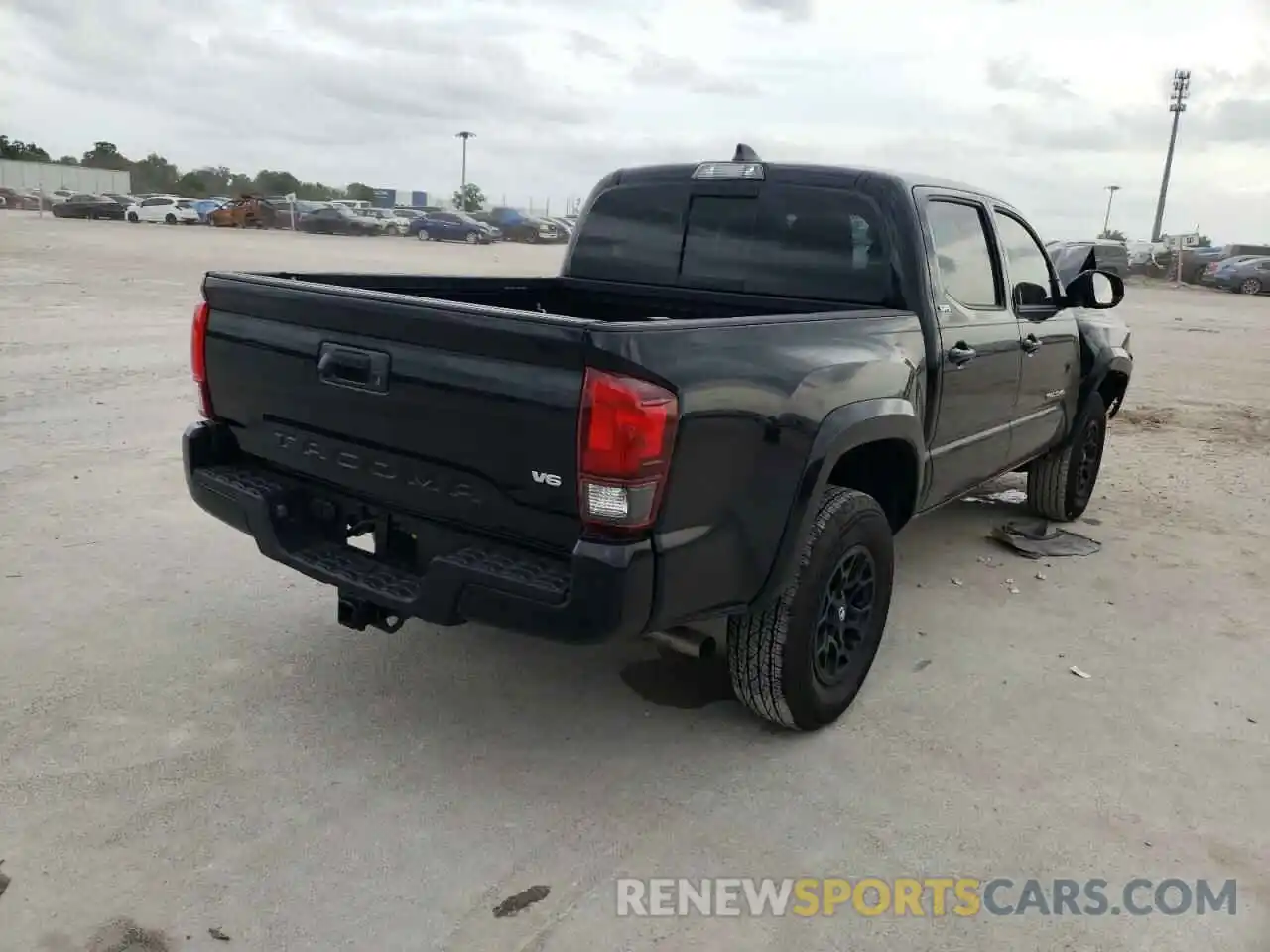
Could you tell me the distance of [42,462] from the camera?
612 cm

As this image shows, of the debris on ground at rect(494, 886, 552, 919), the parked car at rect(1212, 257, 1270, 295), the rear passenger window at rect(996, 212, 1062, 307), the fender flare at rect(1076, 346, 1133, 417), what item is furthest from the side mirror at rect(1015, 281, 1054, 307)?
the parked car at rect(1212, 257, 1270, 295)

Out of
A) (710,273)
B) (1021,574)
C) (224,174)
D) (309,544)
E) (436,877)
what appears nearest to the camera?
(436,877)

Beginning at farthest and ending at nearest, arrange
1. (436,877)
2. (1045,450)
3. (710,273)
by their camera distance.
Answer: (1045,450)
(710,273)
(436,877)

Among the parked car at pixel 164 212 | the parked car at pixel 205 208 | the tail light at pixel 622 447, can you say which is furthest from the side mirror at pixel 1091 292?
the parked car at pixel 164 212

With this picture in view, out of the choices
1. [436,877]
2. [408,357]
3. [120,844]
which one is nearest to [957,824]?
[436,877]

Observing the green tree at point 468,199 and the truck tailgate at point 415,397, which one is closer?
the truck tailgate at point 415,397

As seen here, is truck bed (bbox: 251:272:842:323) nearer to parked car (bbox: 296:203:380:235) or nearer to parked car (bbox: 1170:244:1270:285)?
parked car (bbox: 1170:244:1270:285)

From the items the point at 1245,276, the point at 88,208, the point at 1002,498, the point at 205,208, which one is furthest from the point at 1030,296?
the point at 205,208

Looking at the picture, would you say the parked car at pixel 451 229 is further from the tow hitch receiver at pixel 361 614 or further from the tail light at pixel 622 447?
the tail light at pixel 622 447

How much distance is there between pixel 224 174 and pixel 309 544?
8627 centimetres

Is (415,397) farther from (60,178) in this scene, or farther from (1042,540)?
(60,178)

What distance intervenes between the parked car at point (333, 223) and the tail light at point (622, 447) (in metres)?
44.6

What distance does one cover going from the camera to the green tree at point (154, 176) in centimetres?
7606

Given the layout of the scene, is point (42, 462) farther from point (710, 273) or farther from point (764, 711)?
point (764, 711)
